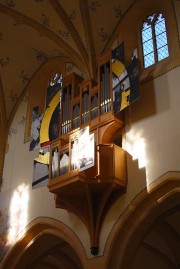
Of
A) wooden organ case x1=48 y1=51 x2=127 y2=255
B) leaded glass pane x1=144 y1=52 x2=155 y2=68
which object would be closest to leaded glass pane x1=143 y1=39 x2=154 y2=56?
leaded glass pane x1=144 y1=52 x2=155 y2=68

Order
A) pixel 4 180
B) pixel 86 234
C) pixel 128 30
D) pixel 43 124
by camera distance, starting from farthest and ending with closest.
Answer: pixel 4 180 → pixel 43 124 → pixel 128 30 → pixel 86 234

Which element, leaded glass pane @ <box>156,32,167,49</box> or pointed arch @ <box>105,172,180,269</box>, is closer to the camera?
pointed arch @ <box>105,172,180,269</box>

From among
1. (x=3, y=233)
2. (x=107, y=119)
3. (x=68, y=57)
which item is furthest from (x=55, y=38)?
(x=3, y=233)

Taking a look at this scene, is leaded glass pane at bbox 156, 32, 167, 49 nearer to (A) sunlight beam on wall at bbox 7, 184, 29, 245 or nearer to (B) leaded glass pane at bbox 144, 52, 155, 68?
(B) leaded glass pane at bbox 144, 52, 155, 68

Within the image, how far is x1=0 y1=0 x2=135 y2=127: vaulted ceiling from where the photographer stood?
13.0 meters

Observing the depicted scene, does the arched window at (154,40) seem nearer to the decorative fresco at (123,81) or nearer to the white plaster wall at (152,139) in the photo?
the decorative fresco at (123,81)

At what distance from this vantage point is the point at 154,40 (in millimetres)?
11773

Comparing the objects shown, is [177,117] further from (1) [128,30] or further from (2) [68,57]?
(2) [68,57]

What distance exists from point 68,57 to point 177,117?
5.79m

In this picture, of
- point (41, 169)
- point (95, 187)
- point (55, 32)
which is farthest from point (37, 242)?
point (55, 32)

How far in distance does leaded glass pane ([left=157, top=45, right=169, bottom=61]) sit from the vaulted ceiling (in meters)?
2.16

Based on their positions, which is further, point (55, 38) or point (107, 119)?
point (55, 38)

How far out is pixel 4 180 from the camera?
14438 millimetres

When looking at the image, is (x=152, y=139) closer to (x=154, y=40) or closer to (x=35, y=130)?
(x=154, y=40)
